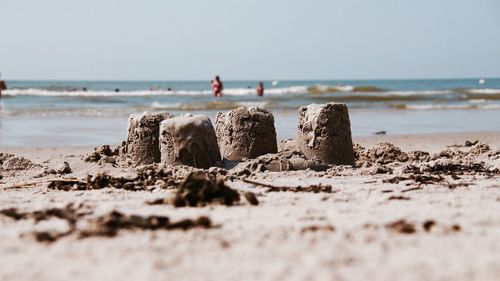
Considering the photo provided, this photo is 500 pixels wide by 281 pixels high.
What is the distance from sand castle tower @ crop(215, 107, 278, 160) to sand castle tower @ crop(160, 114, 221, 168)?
62 cm

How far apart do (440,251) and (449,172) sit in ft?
12.0

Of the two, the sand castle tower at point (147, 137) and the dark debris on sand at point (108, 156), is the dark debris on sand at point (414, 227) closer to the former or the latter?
the sand castle tower at point (147, 137)

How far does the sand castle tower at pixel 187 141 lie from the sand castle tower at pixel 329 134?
4.03 ft

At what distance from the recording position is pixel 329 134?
301 inches

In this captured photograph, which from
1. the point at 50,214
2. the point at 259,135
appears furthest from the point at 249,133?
the point at 50,214

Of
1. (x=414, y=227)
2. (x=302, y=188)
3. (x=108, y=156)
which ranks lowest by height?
(x=108, y=156)

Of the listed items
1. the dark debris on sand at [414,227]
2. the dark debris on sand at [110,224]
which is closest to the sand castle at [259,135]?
the dark debris on sand at [110,224]

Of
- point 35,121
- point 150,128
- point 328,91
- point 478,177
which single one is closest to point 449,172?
point 478,177

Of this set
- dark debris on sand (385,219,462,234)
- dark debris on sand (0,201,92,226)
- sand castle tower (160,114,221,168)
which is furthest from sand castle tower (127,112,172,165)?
dark debris on sand (385,219,462,234)

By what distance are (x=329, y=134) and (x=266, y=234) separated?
4077mm

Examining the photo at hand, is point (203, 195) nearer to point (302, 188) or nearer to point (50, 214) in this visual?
point (50, 214)

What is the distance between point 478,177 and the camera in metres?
6.49

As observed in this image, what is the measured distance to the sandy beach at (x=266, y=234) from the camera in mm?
3082

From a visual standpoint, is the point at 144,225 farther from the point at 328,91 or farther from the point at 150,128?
the point at 328,91
